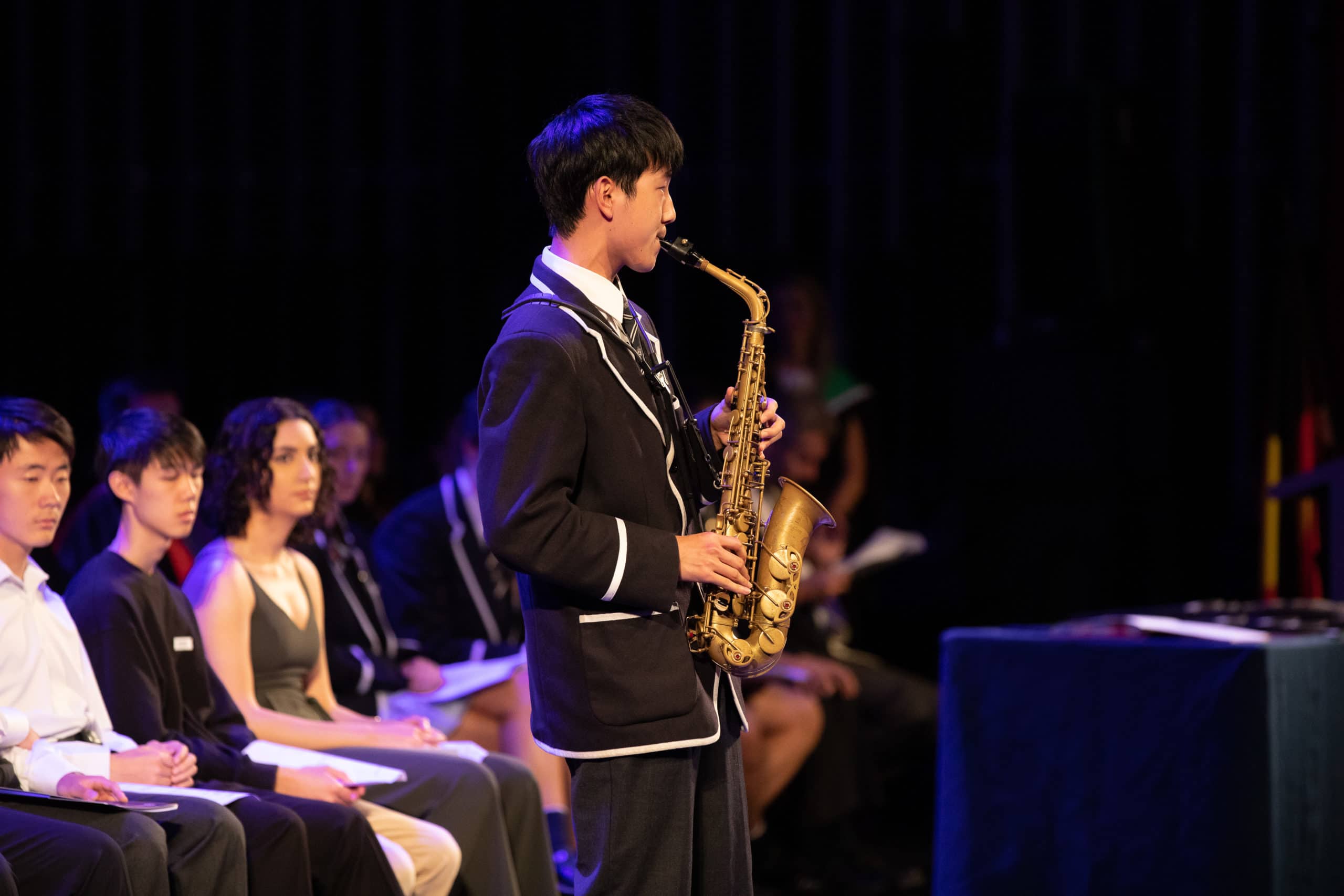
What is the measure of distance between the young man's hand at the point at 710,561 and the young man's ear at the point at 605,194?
0.51m

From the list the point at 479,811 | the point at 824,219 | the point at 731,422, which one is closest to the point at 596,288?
the point at 731,422

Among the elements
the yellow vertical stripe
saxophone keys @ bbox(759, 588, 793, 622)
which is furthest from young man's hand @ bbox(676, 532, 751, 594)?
the yellow vertical stripe

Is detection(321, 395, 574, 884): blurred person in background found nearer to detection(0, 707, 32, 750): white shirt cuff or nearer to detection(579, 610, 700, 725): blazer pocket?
detection(0, 707, 32, 750): white shirt cuff

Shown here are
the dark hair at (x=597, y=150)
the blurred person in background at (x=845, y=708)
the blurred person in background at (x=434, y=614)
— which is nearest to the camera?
the dark hair at (x=597, y=150)

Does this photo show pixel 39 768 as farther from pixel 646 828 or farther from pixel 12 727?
pixel 646 828

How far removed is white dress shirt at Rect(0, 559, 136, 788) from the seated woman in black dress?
0.46 meters

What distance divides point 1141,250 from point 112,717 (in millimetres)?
3998

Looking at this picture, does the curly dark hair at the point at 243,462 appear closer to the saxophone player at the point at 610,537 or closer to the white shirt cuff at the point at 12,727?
the white shirt cuff at the point at 12,727

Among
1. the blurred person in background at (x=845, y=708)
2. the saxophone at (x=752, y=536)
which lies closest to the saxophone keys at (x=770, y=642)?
the saxophone at (x=752, y=536)

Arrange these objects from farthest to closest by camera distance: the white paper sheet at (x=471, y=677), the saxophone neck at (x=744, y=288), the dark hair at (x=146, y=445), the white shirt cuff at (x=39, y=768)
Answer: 1. the white paper sheet at (x=471, y=677)
2. the dark hair at (x=146, y=445)
3. the white shirt cuff at (x=39, y=768)
4. the saxophone neck at (x=744, y=288)

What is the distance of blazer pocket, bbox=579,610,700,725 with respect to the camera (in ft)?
7.39

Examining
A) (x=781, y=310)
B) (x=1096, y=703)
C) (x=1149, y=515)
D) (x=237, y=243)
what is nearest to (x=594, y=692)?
(x=1096, y=703)

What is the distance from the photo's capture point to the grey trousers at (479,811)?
3393 mm

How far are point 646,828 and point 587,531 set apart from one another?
0.45 m
